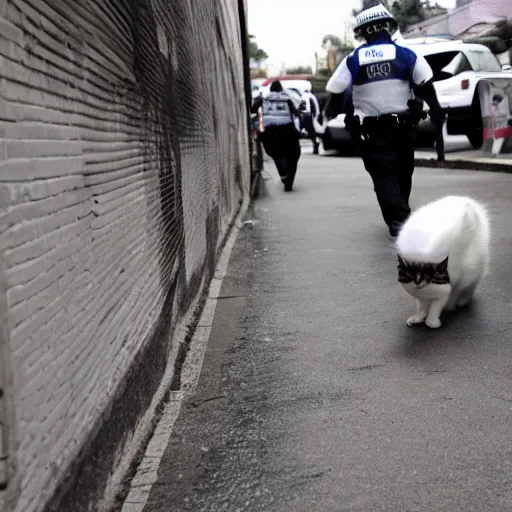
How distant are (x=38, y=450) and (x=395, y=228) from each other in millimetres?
5368

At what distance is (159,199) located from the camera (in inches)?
133

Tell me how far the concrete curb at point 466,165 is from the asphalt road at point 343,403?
729 centimetres

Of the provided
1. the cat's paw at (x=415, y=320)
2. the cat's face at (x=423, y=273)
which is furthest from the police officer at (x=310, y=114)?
the cat's face at (x=423, y=273)

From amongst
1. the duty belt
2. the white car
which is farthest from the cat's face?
the white car

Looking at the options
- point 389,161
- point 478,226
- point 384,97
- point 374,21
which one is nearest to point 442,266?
point 478,226

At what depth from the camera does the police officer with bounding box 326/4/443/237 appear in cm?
633

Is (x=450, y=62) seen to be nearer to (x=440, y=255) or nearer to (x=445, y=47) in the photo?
(x=445, y=47)

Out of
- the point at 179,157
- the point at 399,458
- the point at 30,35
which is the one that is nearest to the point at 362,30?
the point at 179,157

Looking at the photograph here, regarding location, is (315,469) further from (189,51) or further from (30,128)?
(189,51)

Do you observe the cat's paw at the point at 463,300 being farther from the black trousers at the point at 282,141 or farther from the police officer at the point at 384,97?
the black trousers at the point at 282,141

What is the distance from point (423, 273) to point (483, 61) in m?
14.3

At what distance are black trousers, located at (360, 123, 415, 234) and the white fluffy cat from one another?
2.11 metres

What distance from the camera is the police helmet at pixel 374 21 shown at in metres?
6.29

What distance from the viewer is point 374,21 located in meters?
6.29
